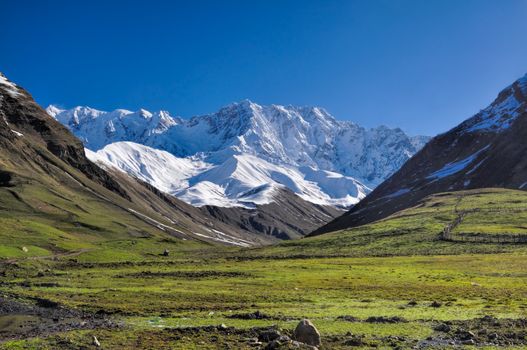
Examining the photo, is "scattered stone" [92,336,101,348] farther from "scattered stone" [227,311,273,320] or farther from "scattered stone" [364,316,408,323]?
"scattered stone" [364,316,408,323]

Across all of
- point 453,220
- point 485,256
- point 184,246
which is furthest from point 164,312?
point 184,246

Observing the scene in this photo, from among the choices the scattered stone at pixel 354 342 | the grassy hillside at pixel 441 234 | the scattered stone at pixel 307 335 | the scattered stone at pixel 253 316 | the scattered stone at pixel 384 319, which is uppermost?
the grassy hillside at pixel 441 234

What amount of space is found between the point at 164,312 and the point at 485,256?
227 ft

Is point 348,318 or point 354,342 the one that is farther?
point 348,318

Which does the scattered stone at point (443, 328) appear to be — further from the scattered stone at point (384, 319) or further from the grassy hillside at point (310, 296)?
the scattered stone at point (384, 319)

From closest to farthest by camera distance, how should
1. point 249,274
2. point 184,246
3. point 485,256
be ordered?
point 249,274, point 485,256, point 184,246

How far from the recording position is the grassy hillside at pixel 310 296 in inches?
1273

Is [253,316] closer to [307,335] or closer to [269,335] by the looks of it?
[269,335]

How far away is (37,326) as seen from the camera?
127 ft

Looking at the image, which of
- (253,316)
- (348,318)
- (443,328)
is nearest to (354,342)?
(443,328)

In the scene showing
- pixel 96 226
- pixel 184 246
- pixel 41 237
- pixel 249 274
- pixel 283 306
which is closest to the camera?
pixel 283 306

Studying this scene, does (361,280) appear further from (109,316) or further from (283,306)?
(109,316)

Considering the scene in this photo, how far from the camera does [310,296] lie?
176ft

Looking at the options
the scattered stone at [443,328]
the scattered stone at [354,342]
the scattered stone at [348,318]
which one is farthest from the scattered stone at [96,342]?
the scattered stone at [443,328]
